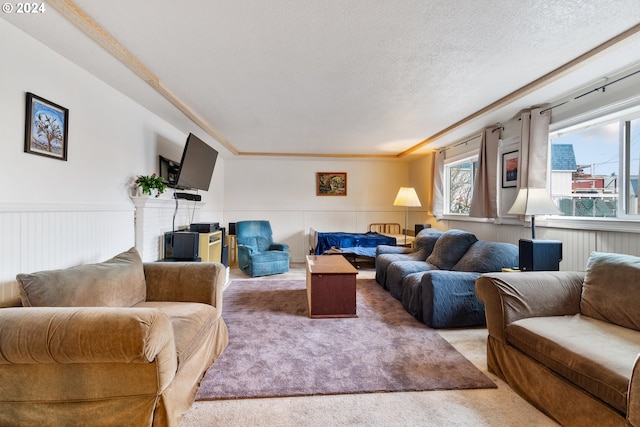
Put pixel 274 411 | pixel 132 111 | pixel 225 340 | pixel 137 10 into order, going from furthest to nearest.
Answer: pixel 132 111
pixel 225 340
pixel 137 10
pixel 274 411

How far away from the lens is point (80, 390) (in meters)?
1.26

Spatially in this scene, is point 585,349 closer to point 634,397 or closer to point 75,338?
point 634,397

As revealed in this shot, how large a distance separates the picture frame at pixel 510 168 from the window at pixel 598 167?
0.37 meters

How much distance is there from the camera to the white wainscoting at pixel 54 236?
1.74 m

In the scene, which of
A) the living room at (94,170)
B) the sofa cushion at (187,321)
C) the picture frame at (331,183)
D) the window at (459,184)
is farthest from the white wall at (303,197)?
the sofa cushion at (187,321)

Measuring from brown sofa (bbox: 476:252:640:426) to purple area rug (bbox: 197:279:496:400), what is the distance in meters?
0.30

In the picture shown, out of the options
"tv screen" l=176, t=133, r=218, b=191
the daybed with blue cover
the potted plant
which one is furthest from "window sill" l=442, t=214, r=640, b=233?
the potted plant

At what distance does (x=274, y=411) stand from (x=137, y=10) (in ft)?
7.90

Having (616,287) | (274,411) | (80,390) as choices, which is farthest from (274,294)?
(616,287)

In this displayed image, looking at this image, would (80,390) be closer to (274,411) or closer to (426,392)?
(274,411)

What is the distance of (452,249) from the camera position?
3.50 metres

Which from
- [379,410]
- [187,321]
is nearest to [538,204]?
[379,410]

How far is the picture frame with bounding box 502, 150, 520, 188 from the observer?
132 inches

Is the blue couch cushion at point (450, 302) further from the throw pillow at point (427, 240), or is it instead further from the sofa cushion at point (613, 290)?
the throw pillow at point (427, 240)
